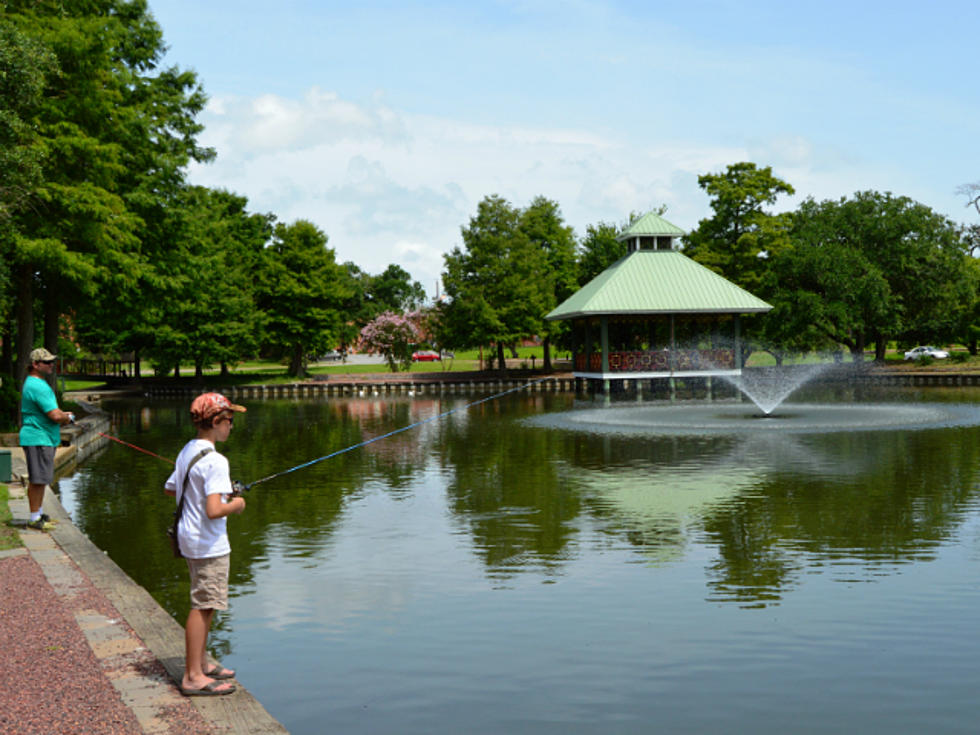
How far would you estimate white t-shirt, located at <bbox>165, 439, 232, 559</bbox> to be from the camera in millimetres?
6035

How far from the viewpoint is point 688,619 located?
8406mm

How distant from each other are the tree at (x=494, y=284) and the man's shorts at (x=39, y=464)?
52.2 m

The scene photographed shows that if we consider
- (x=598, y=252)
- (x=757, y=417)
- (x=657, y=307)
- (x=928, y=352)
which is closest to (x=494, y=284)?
(x=598, y=252)

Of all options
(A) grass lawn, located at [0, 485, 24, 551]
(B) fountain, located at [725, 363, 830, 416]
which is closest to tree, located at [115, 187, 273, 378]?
(B) fountain, located at [725, 363, 830, 416]

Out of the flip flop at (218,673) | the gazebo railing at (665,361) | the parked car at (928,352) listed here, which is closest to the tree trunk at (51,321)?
the gazebo railing at (665,361)

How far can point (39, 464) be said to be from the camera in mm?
12188

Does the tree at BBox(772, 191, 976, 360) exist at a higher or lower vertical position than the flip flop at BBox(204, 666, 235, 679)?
higher

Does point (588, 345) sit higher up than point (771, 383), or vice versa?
point (588, 345)

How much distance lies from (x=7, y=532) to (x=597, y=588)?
7.36 m

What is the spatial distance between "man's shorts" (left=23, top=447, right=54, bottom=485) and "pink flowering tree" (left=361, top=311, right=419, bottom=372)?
216ft

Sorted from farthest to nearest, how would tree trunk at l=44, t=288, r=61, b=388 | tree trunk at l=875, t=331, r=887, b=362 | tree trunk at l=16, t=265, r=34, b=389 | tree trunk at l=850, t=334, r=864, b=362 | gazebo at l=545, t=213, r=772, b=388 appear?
tree trunk at l=875, t=331, r=887, b=362
tree trunk at l=850, t=334, r=864, b=362
gazebo at l=545, t=213, r=772, b=388
tree trunk at l=44, t=288, r=61, b=388
tree trunk at l=16, t=265, r=34, b=389

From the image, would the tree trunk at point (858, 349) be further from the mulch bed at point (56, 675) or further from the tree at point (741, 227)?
the mulch bed at point (56, 675)

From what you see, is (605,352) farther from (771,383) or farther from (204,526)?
(204,526)

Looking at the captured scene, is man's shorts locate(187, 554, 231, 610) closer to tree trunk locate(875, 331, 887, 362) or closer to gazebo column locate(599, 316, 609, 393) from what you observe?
gazebo column locate(599, 316, 609, 393)
